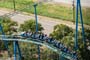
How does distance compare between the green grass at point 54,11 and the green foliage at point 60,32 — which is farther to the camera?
the green grass at point 54,11

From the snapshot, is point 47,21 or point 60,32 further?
point 47,21

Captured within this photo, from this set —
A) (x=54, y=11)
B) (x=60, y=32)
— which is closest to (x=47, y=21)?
(x=54, y=11)

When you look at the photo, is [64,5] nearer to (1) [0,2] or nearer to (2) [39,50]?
(1) [0,2]

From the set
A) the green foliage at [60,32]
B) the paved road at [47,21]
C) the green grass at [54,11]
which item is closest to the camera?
the green foliage at [60,32]

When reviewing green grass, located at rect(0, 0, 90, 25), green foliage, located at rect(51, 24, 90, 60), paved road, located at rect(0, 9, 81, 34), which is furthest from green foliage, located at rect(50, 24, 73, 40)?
green grass, located at rect(0, 0, 90, 25)

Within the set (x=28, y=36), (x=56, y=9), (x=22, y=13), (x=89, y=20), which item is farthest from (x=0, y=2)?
(x=28, y=36)

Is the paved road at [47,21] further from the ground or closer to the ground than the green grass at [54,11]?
closer to the ground

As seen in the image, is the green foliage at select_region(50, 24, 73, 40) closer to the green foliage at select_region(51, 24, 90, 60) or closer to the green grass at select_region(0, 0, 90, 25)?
the green foliage at select_region(51, 24, 90, 60)

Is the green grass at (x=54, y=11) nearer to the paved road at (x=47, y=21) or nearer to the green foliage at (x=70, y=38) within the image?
the paved road at (x=47, y=21)

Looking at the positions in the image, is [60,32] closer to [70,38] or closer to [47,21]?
[70,38]

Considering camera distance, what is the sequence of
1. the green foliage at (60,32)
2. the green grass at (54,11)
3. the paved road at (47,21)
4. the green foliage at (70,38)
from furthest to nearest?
the green grass at (54,11) → the paved road at (47,21) → the green foliage at (60,32) → the green foliage at (70,38)

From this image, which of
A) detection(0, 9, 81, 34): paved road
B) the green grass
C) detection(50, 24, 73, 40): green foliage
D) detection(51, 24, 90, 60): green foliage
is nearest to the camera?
detection(51, 24, 90, 60): green foliage

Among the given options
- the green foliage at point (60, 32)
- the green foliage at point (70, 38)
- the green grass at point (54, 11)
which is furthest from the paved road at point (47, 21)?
the green foliage at point (70, 38)
